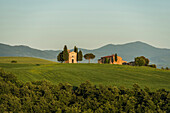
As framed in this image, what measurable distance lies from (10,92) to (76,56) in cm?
8978

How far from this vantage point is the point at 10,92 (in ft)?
82.5

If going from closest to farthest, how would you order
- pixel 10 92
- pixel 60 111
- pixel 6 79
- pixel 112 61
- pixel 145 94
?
pixel 60 111
pixel 145 94
pixel 10 92
pixel 6 79
pixel 112 61

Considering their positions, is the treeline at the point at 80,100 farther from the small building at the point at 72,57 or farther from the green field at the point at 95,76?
the small building at the point at 72,57

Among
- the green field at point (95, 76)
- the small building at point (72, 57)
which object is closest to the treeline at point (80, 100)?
the green field at point (95, 76)

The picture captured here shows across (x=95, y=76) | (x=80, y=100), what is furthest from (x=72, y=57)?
(x=80, y=100)

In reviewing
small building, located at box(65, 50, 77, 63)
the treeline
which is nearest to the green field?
the treeline

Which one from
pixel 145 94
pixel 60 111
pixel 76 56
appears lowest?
pixel 60 111

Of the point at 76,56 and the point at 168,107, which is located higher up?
the point at 76,56

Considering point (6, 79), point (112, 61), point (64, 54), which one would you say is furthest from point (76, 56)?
point (6, 79)

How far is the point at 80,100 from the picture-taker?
77.8 ft

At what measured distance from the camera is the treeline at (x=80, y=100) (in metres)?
21.6

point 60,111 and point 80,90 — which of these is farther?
point 80,90

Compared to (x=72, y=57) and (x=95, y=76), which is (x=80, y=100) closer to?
(x=95, y=76)

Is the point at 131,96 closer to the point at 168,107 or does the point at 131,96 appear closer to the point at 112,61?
the point at 168,107
